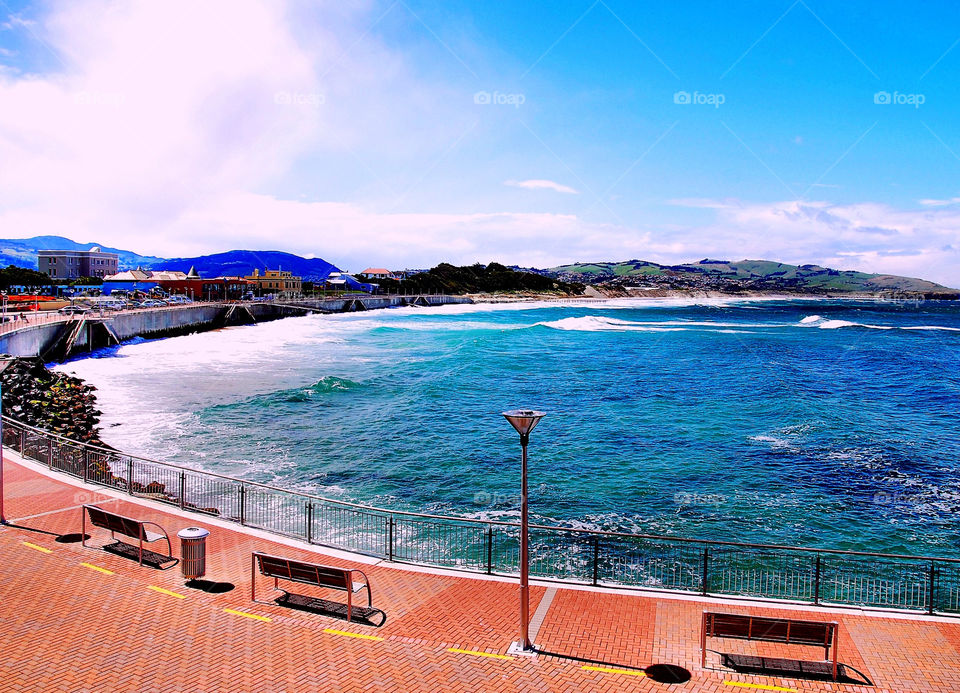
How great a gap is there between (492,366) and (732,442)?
2742 cm

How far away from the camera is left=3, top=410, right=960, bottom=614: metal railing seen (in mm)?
13789

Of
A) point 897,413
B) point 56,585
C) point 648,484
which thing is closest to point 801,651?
point 56,585

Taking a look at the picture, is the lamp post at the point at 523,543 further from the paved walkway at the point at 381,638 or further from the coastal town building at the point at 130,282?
the coastal town building at the point at 130,282

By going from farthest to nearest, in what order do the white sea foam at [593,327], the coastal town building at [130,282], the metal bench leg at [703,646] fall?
the coastal town building at [130,282]
the white sea foam at [593,327]
the metal bench leg at [703,646]

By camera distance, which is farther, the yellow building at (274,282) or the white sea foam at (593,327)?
the yellow building at (274,282)

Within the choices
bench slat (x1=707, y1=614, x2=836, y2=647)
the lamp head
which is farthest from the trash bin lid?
bench slat (x1=707, y1=614, x2=836, y2=647)

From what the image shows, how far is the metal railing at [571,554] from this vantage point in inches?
543

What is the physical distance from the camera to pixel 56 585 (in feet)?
32.4

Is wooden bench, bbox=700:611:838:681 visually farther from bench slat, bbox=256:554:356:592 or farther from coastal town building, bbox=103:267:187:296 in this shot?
coastal town building, bbox=103:267:187:296

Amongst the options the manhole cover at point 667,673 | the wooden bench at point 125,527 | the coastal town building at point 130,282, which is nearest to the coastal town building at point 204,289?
the coastal town building at point 130,282

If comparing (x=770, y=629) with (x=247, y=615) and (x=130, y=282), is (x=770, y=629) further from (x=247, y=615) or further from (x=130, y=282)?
(x=130, y=282)

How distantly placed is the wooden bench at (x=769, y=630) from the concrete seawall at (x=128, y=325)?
4414 cm

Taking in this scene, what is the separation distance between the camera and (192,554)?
34.1ft

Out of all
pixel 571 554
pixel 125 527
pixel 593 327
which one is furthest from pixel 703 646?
pixel 593 327
